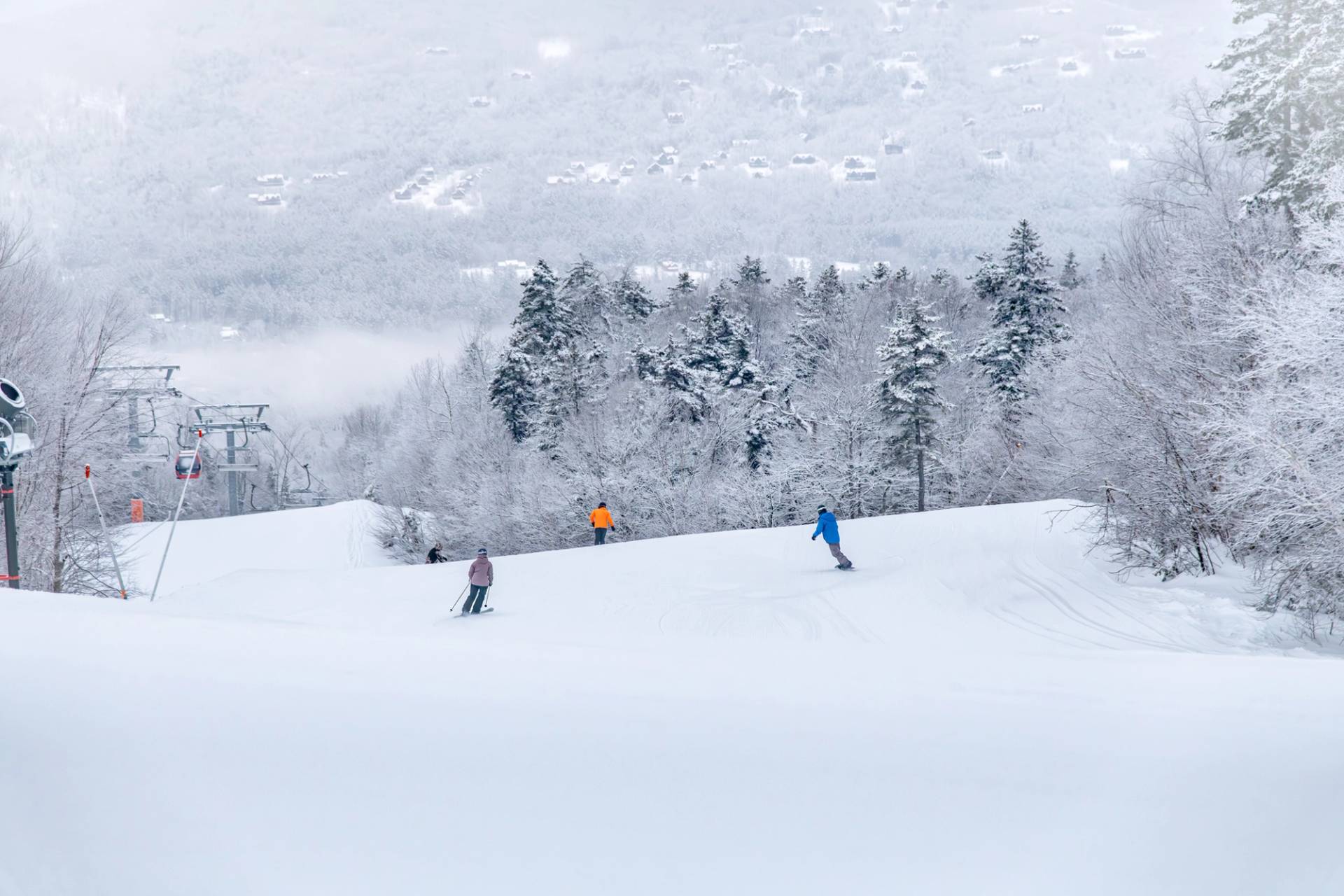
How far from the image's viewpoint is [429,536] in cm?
4484

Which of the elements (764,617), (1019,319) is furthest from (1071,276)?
(764,617)

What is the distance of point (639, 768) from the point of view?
13.5 feet

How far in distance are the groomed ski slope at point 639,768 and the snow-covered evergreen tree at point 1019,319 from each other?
41.9m

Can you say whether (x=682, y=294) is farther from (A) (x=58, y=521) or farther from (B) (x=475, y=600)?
(B) (x=475, y=600)

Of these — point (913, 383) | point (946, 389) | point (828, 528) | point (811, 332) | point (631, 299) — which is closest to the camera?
point (828, 528)

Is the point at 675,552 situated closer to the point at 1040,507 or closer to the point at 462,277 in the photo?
the point at 1040,507

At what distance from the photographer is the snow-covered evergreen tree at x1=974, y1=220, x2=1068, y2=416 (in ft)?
148

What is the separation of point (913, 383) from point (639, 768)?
37225 millimetres

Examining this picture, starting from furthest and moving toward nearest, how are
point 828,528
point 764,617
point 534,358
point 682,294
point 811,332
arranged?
point 682,294 < point 811,332 < point 534,358 < point 828,528 < point 764,617

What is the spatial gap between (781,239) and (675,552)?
420 feet

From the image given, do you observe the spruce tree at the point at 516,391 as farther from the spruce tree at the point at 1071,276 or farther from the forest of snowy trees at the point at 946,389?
the spruce tree at the point at 1071,276

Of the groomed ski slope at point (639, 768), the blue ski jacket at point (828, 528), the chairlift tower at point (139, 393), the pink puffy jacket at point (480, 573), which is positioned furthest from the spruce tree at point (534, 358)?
the groomed ski slope at point (639, 768)

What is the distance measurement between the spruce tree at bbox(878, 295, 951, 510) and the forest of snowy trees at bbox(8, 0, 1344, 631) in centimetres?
13

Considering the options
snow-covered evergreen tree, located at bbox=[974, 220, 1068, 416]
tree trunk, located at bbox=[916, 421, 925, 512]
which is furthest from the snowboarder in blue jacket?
snow-covered evergreen tree, located at bbox=[974, 220, 1068, 416]
